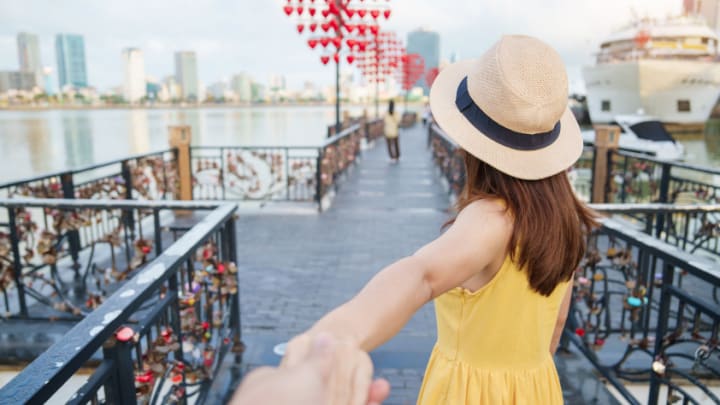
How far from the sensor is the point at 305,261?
620 cm

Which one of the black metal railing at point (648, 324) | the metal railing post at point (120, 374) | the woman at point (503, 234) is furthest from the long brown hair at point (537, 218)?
the metal railing post at point (120, 374)

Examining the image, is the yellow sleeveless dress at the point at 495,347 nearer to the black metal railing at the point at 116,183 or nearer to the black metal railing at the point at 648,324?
the black metal railing at the point at 648,324

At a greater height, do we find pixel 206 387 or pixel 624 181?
pixel 624 181

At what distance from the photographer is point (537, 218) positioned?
1.27 meters

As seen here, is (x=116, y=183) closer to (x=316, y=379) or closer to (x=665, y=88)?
(x=316, y=379)

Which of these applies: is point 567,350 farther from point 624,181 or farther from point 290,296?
point 624,181

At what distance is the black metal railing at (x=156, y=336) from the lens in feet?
4.56

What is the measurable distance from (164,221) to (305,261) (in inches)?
143

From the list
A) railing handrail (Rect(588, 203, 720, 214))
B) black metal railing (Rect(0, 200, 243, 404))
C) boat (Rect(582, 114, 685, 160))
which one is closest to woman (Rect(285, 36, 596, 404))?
black metal railing (Rect(0, 200, 243, 404))

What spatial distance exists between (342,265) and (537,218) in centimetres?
488

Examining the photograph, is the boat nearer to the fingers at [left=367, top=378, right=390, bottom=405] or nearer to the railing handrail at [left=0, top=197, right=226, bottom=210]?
the railing handrail at [left=0, top=197, right=226, bottom=210]

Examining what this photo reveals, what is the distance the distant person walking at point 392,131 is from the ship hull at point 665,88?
3222 centimetres

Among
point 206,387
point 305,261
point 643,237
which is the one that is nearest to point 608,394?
point 643,237

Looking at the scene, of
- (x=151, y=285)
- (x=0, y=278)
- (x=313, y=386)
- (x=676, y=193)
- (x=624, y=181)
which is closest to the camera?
(x=313, y=386)
